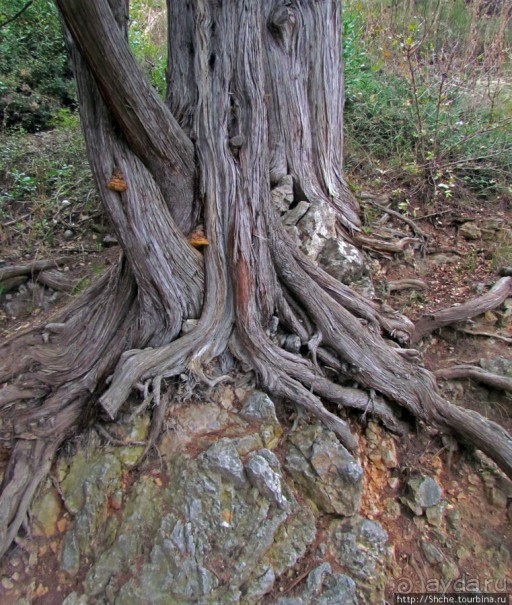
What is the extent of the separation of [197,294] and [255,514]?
1.35m

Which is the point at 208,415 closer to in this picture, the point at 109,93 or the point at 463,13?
the point at 109,93

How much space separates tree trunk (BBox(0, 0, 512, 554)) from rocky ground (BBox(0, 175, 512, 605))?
0.55ft

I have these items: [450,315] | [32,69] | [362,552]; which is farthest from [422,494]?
[32,69]

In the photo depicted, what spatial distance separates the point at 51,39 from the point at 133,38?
1249 mm

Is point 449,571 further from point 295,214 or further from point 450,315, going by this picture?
point 295,214

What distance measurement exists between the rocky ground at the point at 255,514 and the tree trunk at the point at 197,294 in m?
0.17

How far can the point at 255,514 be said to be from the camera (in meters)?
2.35

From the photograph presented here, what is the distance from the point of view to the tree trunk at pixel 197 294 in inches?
99.3

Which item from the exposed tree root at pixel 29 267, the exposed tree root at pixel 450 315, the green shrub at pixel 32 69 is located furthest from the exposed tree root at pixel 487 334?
the green shrub at pixel 32 69

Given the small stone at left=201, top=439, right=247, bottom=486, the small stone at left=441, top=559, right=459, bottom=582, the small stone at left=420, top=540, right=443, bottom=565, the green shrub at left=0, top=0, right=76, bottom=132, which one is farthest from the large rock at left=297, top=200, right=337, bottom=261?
the green shrub at left=0, top=0, right=76, bottom=132

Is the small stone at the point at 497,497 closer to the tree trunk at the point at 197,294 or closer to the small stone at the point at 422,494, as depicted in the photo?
the tree trunk at the point at 197,294

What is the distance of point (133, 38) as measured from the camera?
6758 millimetres

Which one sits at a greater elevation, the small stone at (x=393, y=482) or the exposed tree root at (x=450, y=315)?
the exposed tree root at (x=450, y=315)

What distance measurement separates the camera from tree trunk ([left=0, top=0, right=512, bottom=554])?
2.52 meters
